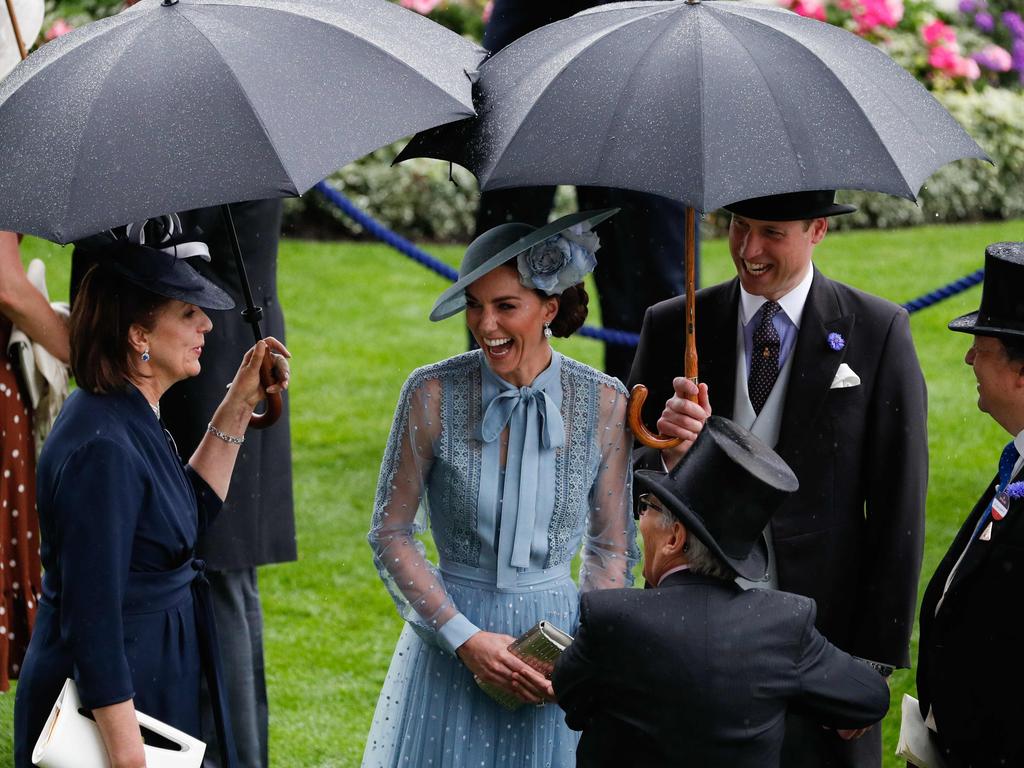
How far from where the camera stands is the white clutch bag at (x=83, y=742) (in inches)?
123

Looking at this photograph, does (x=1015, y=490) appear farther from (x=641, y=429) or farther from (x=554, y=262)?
A: (x=554, y=262)

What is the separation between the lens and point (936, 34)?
42.1 feet

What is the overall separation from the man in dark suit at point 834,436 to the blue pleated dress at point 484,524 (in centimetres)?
25

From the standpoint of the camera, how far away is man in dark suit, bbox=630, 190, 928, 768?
3729mm

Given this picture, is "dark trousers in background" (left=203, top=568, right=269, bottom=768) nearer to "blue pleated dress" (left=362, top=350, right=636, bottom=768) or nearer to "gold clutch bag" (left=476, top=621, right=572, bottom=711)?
"blue pleated dress" (left=362, top=350, right=636, bottom=768)

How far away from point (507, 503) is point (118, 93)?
130 centimetres

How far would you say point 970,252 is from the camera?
11227 millimetres

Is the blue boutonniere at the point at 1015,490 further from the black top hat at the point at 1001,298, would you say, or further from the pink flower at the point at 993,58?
the pink flower at the point at 993,58

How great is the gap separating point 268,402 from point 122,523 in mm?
674

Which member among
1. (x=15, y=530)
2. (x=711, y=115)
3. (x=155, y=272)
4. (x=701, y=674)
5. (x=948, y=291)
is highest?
(x=711, y=115)

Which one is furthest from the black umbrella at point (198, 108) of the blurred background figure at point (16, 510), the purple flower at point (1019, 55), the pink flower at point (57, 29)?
the purple flower at point (1019, 55)

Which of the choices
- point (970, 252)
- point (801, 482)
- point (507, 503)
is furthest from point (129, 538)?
point (970, 252)

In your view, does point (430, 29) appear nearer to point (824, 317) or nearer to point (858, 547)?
point (824, 317)

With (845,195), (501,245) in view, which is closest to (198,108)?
(501,245)
